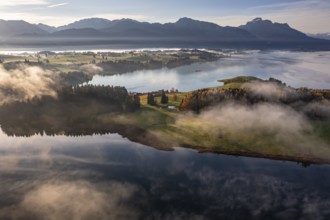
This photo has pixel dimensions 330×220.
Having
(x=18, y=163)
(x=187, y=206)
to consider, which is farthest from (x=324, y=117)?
(x=18, y=163)

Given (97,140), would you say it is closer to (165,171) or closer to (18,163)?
(18,163)

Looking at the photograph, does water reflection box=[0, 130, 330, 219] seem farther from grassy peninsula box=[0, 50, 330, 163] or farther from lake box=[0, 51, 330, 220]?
grassy peninsula box=[0, 50, 330, 163]

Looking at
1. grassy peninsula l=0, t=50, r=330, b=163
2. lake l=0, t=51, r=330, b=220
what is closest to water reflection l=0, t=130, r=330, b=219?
lake l=0, t=51, r=330, b=220

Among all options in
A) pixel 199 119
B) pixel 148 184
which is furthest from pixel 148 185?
pixel 199 119

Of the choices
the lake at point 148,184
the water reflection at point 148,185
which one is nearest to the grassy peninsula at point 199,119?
the lake at point 148,184

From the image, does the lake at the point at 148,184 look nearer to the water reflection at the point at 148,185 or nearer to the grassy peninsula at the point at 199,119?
the water reflection at the point at 148,185
